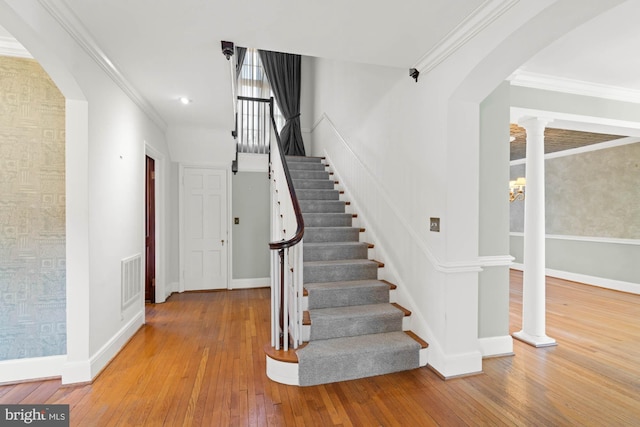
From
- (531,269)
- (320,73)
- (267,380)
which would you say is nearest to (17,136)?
(267,380)

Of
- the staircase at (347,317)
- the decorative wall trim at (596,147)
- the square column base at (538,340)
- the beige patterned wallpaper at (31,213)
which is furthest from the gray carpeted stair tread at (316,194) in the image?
the decorative wall trim at (596,147)

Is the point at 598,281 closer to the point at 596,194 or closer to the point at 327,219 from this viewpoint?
the point at 596,194

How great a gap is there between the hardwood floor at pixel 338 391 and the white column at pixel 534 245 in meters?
0.25

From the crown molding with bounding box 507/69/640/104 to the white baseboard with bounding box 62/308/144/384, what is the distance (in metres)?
4.49

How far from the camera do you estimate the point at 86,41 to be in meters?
2.26

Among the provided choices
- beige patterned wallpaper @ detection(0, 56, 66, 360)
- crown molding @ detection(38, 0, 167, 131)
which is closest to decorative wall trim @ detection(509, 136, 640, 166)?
crown molding @ detection(38, 0, 167, 131)

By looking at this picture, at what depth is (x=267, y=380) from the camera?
Result: 7.82ft

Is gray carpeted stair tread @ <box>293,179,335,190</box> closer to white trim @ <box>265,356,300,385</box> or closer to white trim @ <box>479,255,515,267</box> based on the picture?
white trim @ <box>479,255,515,267</box>

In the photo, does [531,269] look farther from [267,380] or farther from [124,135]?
[124,135]

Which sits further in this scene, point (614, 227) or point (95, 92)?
point (614, 227)

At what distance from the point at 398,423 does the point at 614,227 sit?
6199 mm

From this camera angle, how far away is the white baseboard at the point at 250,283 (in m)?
5.27

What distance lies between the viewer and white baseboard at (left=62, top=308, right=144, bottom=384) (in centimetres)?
231

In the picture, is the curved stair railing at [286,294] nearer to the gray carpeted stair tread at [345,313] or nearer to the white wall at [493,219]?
the gray carpeted stair tread at [345,313]
